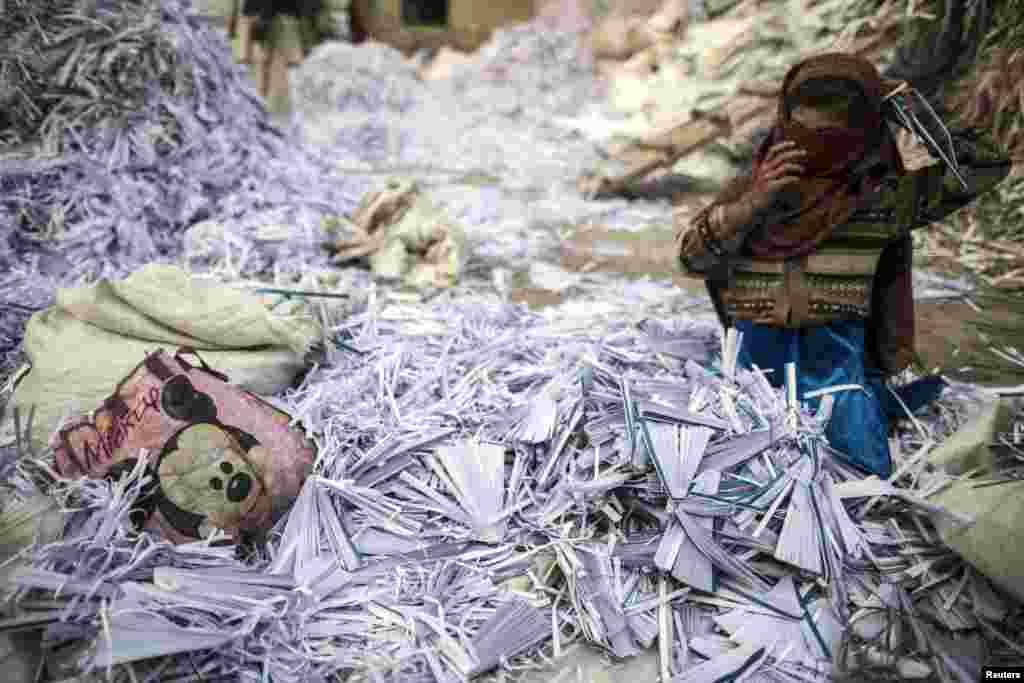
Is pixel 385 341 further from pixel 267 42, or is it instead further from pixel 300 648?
pixel 267 42

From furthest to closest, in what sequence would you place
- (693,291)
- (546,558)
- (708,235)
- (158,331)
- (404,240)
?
(404,240), (693,291), (158,331), (708,235), (546,558)

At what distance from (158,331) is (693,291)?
2863 millimetres

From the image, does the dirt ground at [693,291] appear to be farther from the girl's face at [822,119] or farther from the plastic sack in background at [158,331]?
the plastic sack in background at [158,331]

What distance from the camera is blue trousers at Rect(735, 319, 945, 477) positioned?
2133 millimetres

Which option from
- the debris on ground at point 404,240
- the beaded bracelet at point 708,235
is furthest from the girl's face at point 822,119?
the debris on ground at point 404,240

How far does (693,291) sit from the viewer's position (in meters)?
3.96

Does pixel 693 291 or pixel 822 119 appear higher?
pixel 822 119

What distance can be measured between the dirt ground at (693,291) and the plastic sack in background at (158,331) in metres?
1.67

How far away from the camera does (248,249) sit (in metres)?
3.62

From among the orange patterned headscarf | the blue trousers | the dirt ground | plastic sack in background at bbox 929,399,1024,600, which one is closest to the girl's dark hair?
the orange patterned headscarf

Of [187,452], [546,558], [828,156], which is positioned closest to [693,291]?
[828,156]

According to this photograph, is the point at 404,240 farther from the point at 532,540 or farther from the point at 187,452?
the point at 532,540

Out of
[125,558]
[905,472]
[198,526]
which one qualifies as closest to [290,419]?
[198,526]

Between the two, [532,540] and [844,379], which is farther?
[844,379]
